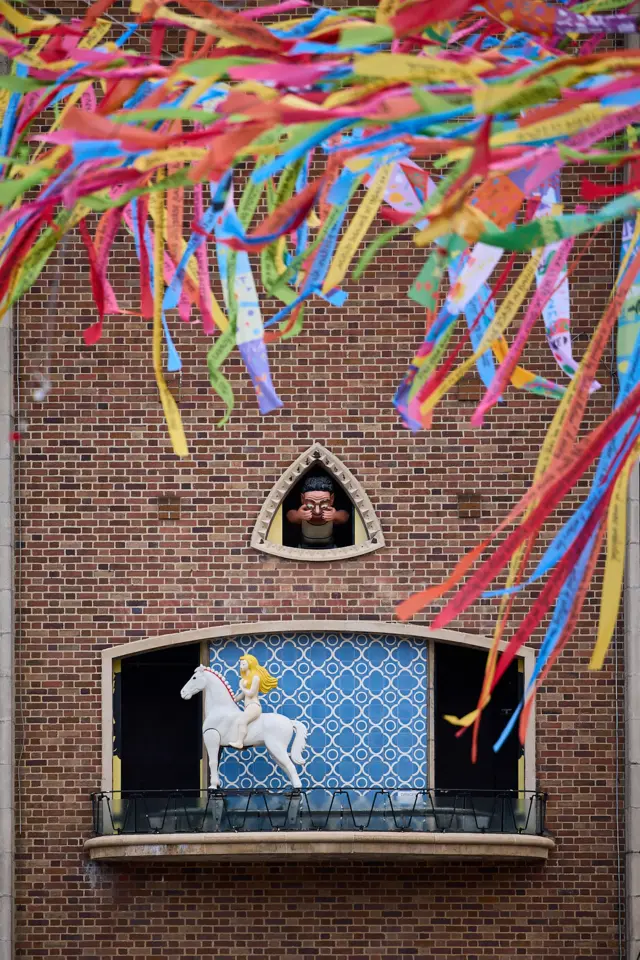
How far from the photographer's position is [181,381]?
16562 mm

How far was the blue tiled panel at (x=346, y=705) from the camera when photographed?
16.2m

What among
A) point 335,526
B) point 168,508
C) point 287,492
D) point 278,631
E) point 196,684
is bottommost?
point 196,684

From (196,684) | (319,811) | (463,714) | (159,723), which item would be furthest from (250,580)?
(463,714)

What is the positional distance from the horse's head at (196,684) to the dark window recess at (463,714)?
6.46 feet

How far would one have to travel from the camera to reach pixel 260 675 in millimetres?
15773

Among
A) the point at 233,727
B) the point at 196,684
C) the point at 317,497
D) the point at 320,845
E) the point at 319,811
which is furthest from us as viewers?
the point at 317,497

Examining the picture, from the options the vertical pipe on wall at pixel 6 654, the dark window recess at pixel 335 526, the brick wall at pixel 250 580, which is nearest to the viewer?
the vertical pipe on wall at pixel 6 654

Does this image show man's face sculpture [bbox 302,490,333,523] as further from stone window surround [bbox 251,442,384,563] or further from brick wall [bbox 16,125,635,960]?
brick wall [bbox 16,125,635,960]

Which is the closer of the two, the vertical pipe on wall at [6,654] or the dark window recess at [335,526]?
the vertical pipe on wall at [6,654]

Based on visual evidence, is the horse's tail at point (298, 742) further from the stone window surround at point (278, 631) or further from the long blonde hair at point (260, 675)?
the stone window surround at point (278, 631)

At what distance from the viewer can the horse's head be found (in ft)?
51.8

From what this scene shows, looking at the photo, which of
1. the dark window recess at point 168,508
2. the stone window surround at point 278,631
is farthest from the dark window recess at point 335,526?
the dark window recess at point 168,508

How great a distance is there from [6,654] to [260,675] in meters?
2.13

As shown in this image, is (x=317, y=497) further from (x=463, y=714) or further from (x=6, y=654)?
(x=6, y=654)
